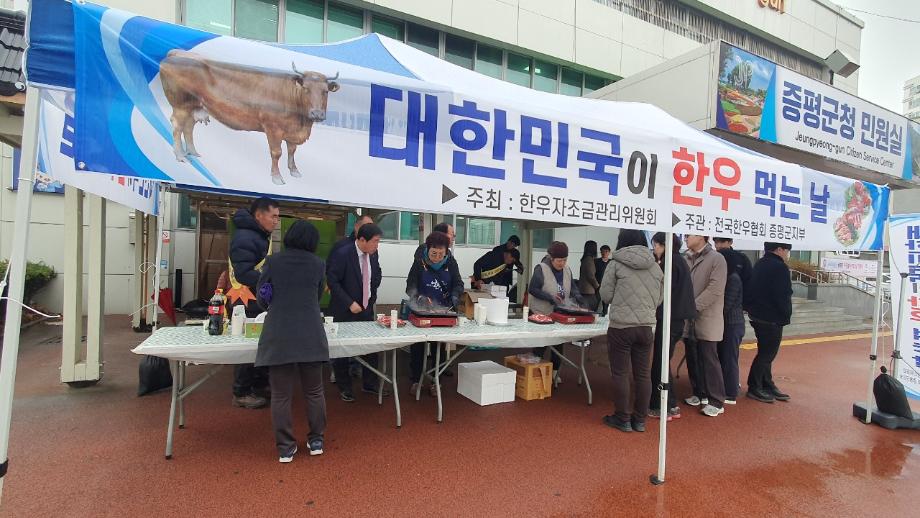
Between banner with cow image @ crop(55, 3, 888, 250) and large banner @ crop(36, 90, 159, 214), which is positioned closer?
banner with cow image @ crop(55, 3, 888, 250)

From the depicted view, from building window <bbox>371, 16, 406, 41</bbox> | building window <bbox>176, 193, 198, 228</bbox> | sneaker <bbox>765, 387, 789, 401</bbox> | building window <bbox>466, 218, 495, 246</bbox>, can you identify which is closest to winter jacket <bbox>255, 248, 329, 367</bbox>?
sneaker <bbox>765, 387, 789, 401</bbox>

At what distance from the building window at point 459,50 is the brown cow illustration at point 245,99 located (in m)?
9.55

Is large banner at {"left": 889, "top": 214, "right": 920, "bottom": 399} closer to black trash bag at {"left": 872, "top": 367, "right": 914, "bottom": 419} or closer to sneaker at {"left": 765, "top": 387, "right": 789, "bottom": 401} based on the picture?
black trash bag at {"left": 872, "top": 367, "right": 914, "bottom": 419}

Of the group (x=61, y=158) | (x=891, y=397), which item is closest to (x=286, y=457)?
(x=61, y=158)

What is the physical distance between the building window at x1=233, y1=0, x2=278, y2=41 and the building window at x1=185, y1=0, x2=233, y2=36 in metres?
0.13

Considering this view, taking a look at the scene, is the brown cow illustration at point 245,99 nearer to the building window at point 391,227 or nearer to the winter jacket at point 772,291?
the winter jacket at point 772,291

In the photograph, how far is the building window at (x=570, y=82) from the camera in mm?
12102

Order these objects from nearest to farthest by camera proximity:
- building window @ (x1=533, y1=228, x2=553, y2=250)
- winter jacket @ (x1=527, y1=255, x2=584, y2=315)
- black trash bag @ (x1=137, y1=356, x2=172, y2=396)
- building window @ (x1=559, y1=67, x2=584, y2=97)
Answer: black trash bag @ (x1=137, y1=356, x2=172, y2=396), winter jacket @ (x1=527, y1=255, x2=584, y2=315), building window @ (x1=533, y1=228, x2=553, y2=250), building window @ (x1=559, y1=67, x2=584, y2=97)

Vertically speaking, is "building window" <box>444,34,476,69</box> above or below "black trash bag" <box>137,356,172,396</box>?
above

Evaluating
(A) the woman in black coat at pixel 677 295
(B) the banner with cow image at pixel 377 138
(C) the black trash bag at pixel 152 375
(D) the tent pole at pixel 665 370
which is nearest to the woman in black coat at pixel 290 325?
(B) the banner with cow image at pixel 377 138

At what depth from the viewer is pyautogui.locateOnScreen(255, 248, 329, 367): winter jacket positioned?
2.88 m

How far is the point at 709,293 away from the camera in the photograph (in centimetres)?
440

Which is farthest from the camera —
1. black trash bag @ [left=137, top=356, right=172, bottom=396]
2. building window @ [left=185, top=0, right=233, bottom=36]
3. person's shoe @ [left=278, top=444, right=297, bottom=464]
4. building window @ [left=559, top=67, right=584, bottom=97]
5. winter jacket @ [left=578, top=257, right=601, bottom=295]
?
building window @ [left=559, top=67, right=584, bottom=97]

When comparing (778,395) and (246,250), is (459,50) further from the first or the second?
(778,395)
